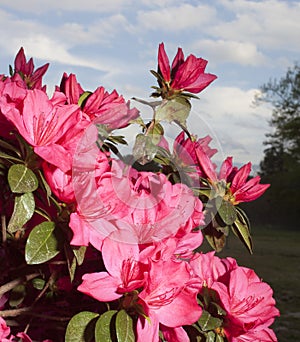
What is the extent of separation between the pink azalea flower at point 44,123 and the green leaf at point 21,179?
0.10ft

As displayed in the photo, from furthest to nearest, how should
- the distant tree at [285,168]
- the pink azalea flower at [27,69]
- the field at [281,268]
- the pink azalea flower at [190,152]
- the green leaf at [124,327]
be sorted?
1. the distant tree at [285,168]
2. the field at [281,268]
3. the pink azalea flower at [27,69]
4. the pink azalea flower at [190,152]
5. the green leaf at [124,327]

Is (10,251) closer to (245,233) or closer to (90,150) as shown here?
(90,150)

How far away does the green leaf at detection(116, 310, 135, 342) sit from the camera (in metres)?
0.65

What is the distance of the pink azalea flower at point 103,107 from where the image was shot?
841mm

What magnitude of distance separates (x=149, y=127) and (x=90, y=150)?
0.66 feet

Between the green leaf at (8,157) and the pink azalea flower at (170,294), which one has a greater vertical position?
the green leaf at (8,157)

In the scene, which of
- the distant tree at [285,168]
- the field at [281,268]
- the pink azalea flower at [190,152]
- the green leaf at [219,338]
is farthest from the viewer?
the distant tree at [285,168]

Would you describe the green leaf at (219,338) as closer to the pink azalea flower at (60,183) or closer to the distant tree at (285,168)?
the pink azalea flower at (60,183)

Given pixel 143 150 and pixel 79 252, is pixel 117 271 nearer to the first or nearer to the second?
pixel 79 252

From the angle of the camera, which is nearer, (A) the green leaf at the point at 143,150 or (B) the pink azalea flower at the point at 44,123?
(B) the pink azalea flower at the point at 44,123

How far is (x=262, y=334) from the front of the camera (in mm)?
837

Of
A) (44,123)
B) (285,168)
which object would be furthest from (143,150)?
(285,168)

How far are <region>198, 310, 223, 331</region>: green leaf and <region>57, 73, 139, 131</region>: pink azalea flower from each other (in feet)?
0.90

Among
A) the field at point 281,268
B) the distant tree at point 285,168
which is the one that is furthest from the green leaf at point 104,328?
the distant tree at point 285,168
